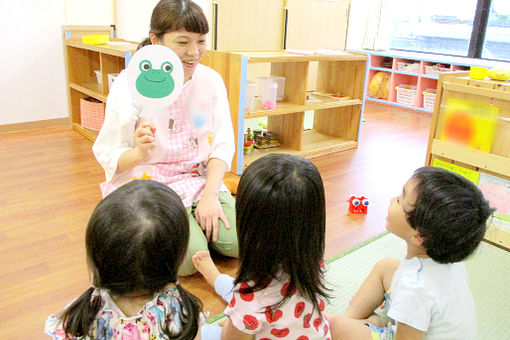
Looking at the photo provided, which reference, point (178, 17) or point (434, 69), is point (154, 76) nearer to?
point (178, 17)

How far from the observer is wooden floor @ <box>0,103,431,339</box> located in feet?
4.99

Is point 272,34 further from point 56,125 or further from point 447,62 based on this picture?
point 56,125

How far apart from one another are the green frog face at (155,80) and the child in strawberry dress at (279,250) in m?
0.50

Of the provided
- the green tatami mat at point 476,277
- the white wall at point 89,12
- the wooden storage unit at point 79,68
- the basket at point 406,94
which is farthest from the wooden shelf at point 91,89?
the basket at point 406,94

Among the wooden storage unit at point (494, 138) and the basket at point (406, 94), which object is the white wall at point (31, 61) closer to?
the wooden storage unit at point (494, 138)

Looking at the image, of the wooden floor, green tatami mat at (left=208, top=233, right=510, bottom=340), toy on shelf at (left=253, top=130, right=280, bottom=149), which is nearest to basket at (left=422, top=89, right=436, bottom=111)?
the wooden floor

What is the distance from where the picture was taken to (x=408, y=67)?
5.37 metres

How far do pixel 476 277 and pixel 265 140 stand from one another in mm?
1772

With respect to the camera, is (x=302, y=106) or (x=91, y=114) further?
(x=91, y=114)

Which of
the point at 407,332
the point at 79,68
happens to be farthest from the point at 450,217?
the point at 79,68

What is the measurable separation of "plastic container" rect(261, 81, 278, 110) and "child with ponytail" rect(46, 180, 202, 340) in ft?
6.79

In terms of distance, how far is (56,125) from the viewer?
3697mm

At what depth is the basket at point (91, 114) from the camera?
326 cm

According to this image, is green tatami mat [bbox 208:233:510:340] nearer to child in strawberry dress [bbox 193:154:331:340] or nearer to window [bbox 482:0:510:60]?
child in strawberry dress [bbox 193:154:331:340]
